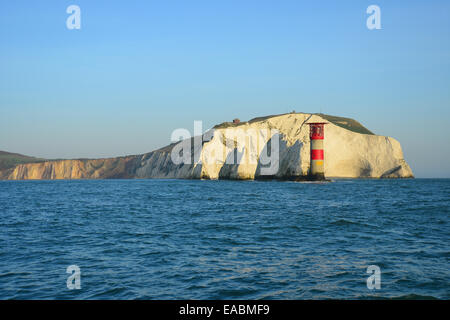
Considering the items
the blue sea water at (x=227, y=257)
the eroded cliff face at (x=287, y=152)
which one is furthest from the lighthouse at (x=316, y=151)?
the blue sea water at (x=227, y=257)

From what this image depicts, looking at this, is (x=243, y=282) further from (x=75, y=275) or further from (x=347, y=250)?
(x=347, y=250)

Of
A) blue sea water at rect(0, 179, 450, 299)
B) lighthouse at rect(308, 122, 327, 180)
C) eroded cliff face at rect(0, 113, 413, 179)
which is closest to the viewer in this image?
blue sea water at rect(0, 179, 450, 299)

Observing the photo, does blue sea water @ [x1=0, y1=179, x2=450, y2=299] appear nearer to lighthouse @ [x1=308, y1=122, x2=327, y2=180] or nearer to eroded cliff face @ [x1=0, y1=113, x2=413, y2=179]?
lighthouse @ [x1=308, y1=122, x2=327, y2=180]

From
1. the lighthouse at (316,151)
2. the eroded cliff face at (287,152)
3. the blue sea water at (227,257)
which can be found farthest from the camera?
the eroded cliff face at (287,152)

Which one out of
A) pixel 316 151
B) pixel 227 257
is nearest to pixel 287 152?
→ pixel 316 151

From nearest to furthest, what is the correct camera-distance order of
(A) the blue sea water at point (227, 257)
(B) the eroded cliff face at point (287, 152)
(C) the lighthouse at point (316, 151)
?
1. (A) the blue sea water at point (227, 257)
2. (C) the lighthouse at point (316, 151)
3. (B) the eroded cliff face at point (287, 152)

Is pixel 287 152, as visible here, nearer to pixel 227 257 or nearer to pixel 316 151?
pixel 316 151

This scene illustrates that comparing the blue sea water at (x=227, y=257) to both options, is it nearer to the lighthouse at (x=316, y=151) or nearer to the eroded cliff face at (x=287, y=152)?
the lighthouse at (x=316, y=151)

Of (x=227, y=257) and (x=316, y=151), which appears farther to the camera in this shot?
(x=316, y=151)

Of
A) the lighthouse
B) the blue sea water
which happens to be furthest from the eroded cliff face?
the blue sea water

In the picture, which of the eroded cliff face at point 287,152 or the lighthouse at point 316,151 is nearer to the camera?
the lighthouse at point 316,151

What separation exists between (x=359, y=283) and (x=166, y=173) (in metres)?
141

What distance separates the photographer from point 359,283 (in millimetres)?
9906

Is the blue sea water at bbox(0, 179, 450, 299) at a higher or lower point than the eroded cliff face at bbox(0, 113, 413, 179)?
lower
